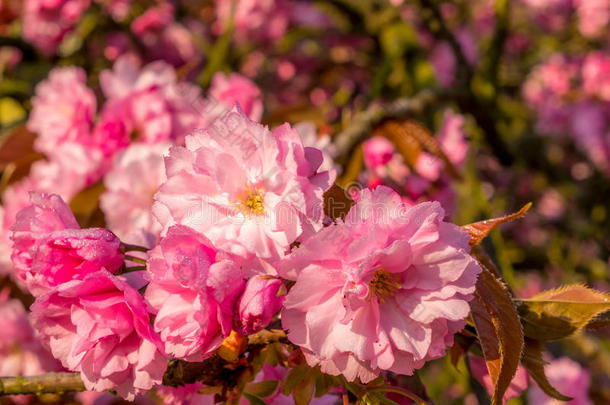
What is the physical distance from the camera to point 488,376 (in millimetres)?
655

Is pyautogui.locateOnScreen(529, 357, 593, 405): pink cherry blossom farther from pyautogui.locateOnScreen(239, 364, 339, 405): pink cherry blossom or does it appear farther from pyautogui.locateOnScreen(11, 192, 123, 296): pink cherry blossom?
pyautogui.locateOnScreen(11, 192, 123, 296): pink cherry blossom

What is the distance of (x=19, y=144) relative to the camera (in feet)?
3.98

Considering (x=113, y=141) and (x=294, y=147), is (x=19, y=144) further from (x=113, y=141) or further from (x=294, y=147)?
(x=294, y=147)

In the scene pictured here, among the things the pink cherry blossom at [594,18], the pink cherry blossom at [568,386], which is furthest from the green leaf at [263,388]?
the pink cherry blossom at [594,18]

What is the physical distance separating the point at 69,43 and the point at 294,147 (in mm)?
1647

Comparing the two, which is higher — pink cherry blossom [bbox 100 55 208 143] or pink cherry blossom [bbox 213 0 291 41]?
pink cherry blossom [bbox 100 55 208 143]

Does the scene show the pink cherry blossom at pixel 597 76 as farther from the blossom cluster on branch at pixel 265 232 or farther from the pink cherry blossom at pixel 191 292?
the pink cherry blossom at pixel 191 292

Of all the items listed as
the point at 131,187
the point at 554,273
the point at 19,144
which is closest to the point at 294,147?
the point at 131,187

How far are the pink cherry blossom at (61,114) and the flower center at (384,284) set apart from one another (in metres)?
0.77

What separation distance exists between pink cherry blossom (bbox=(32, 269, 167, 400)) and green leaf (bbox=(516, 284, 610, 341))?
350mm

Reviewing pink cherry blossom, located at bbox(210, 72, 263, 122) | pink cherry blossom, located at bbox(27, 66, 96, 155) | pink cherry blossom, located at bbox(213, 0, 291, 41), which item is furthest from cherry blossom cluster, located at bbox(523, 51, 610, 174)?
pink cherry blossom, located at bbox(27, 66, 96, 155)

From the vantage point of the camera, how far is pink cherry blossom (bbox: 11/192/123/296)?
1.76 ft

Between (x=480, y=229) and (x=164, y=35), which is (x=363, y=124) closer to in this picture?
(x=480, y=229)

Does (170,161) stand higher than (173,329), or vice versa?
(170,161)
